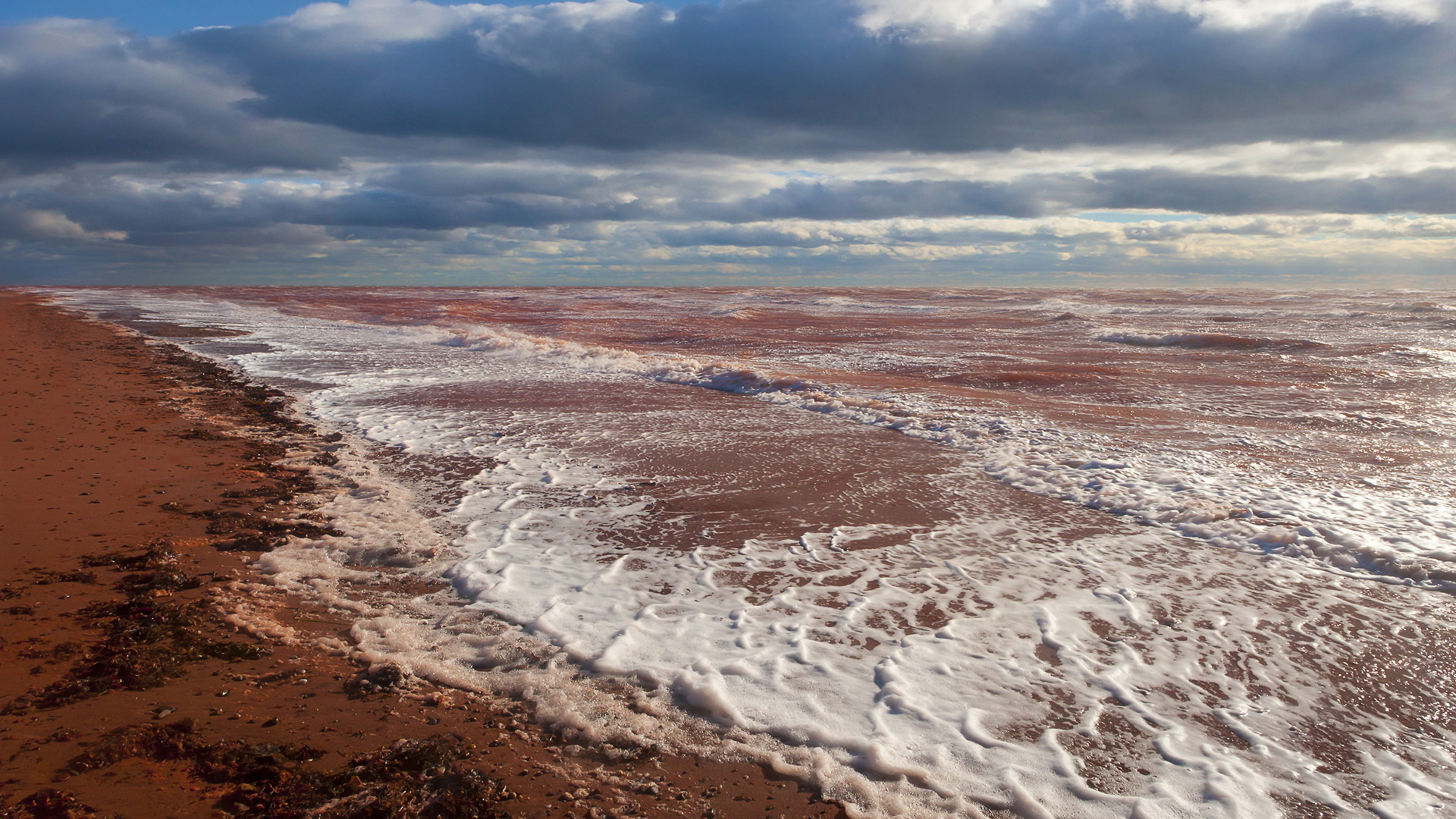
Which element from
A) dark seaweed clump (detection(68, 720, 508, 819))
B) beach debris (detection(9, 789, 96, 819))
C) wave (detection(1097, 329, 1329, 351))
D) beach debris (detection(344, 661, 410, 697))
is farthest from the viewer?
wave (detection(1097, 329, 1329, 351))

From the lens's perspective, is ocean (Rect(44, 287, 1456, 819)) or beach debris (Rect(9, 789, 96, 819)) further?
ocean (Rect(44, 287, 1456, 819))

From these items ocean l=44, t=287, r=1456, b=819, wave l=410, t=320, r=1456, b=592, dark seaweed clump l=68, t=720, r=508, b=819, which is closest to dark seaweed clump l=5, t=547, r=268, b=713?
ocean l=44, t=287, r=1456, b=819

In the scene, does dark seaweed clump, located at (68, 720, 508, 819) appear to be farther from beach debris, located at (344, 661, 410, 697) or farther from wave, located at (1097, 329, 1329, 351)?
wave, located at (1097, 329, 1329, 351)

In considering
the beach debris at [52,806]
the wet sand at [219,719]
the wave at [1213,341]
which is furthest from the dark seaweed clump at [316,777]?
the wave at [1213,341]

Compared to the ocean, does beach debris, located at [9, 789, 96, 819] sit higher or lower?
higher

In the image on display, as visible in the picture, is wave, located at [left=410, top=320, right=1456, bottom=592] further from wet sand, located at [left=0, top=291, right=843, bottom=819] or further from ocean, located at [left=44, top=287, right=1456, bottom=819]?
wet sand, located at [left=0, top=291, right=843, bottom=819]

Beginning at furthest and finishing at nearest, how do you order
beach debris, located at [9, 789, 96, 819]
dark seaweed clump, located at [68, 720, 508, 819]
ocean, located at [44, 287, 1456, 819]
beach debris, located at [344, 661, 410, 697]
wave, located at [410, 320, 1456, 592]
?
wave, located at [410, 320, 1456, 592] → beach debris, located at [344, 661, 410, 697] → ocean, located at [44, 287, 1456, 819] → dark seaweed clump, located at [68, 720, 508, 819] → beach debris, located at [9, 789, 96, 819]

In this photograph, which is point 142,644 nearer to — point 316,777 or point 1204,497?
point 316,777

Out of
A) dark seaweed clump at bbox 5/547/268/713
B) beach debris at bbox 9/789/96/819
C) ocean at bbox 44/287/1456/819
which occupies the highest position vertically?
dark seaweed clump at bbox 5/547/268/713
